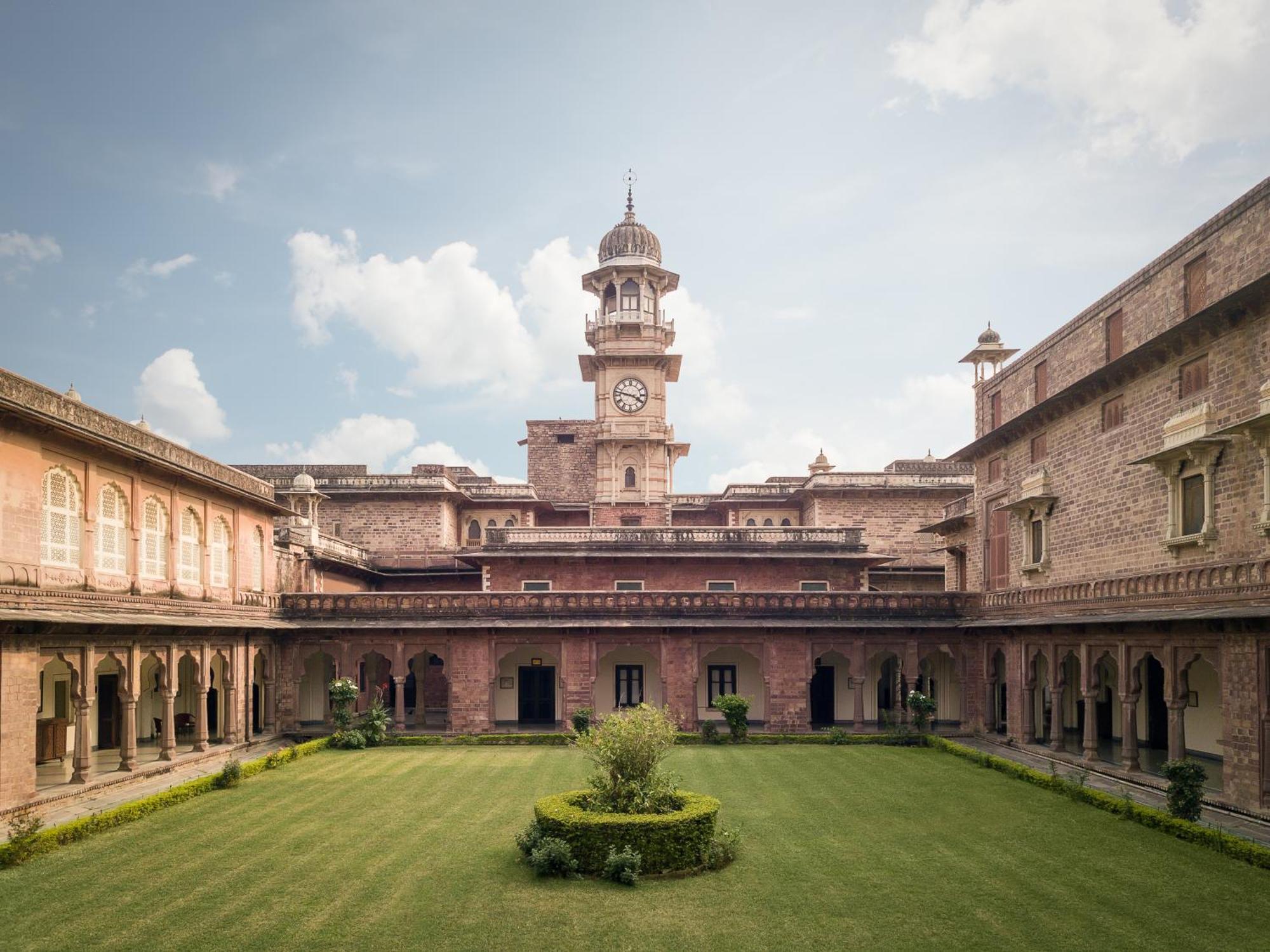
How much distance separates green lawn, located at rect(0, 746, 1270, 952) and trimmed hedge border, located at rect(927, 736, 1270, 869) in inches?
9.8

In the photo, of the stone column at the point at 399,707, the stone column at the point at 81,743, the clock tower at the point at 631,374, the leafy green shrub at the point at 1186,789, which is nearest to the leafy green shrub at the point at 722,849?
the leafy green shrub at the point at 1186,789

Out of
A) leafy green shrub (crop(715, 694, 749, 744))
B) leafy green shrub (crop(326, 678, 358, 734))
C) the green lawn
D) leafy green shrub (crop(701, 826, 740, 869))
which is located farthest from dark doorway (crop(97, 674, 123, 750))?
leafy green shrub (crop(701, 826, 740, 869))

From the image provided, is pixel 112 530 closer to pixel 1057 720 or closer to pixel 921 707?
pixel 921 707

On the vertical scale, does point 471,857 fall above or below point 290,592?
below

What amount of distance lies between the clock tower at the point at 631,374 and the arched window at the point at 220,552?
763 inches

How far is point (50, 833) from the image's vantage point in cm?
1463

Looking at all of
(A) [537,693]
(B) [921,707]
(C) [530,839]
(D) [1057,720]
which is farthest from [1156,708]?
(C) [530,839]

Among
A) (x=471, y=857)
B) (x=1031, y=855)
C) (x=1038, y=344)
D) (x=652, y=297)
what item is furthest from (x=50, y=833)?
(x=652, y=297)

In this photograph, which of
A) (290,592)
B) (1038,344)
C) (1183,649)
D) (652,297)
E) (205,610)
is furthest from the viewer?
(652,297)

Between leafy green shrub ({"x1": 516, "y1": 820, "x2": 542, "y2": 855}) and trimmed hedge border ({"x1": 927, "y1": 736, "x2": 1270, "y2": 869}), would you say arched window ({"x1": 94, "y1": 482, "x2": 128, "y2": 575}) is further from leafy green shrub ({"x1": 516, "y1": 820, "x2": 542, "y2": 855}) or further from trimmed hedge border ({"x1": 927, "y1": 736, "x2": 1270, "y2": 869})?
trimmed hedge border ({"x1": 927, "y1": 736, "x2": 1270, "y2": 869})

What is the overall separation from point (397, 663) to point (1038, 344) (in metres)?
21.0

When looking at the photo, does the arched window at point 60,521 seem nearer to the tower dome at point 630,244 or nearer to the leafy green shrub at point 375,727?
the leafy green shrub at point 375,727

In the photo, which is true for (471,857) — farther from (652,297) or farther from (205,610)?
(652,297)

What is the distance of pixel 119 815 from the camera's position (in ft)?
53.8
